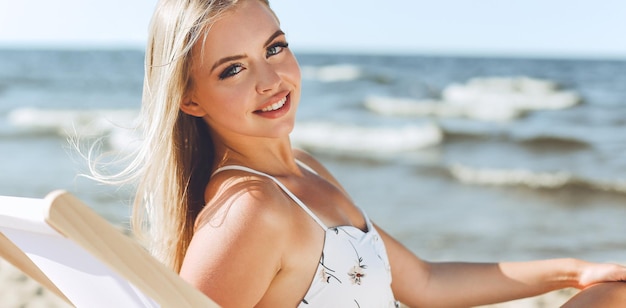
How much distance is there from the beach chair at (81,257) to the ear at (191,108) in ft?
1.85

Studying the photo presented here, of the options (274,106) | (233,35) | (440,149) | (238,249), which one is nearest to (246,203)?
(238,249)

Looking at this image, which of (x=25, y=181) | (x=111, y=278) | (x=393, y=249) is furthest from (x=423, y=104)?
(x=111, y=278)

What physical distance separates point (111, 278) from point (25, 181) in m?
7.61

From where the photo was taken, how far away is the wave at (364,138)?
11.9m

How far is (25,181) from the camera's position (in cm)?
848

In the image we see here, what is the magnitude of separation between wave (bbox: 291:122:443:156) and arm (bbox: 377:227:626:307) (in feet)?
28.5

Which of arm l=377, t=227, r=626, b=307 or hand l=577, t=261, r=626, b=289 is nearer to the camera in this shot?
hand l=577, t=261, r=626, b=289

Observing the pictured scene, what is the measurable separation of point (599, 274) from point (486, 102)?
15729 mm

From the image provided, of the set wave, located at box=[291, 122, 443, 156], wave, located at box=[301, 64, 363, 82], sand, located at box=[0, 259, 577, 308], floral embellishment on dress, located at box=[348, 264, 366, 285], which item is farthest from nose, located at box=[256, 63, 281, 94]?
wave, located at box=[301, 64, 363, 82]

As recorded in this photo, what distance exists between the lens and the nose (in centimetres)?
192

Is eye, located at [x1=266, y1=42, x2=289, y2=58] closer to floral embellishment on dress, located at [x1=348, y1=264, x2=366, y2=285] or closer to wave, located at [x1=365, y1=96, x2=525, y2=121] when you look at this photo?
floral embellishment on dress, located at [x1=348, y1=264, x2=366, y2=285]

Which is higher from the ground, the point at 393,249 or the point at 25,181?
the point at 393,249

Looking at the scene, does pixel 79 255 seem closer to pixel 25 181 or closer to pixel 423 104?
pixel 25 181

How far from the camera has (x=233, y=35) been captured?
189cm
